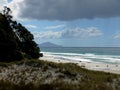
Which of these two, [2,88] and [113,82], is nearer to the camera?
[2,88]

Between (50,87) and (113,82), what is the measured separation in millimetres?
4375

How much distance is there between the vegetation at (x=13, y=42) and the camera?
148ft

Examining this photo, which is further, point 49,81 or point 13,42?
point 13,42

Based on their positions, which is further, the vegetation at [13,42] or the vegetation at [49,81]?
the vegetation at [13,42]

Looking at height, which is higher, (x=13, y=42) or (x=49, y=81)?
(x=13, y=42)

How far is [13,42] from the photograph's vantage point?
153 feet

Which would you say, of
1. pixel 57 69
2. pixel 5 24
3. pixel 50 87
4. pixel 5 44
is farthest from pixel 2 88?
pixel 5 24

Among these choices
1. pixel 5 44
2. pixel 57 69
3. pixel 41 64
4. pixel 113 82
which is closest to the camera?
pixel 113 82

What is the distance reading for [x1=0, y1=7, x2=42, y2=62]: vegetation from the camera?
1781 inches

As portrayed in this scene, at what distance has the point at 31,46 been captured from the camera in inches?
2347

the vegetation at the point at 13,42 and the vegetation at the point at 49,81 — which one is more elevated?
the vegetation at the point at 13,42

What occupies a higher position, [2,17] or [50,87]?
[2,17]

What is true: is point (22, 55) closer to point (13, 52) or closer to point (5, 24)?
point (13, 52)

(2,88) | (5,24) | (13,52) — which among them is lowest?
(2,88)
